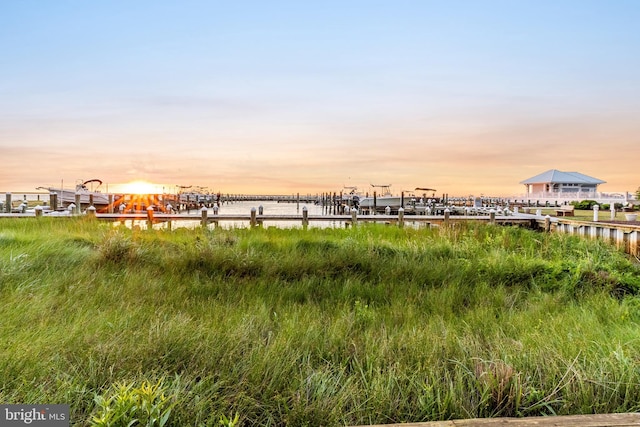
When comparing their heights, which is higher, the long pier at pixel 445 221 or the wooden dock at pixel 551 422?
the long pier at pixel 445 221

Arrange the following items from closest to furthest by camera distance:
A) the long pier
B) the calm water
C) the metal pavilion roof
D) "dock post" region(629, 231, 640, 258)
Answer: "dock post" region(629, 231, 640, 258)
the long pier
the calm water
the metal pavilion roof

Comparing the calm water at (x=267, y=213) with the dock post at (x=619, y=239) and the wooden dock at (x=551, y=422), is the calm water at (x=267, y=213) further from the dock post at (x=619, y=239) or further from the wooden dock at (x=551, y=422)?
the wooden dock at (x=551, y=422)

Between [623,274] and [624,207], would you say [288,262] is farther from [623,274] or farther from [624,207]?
[624,207]

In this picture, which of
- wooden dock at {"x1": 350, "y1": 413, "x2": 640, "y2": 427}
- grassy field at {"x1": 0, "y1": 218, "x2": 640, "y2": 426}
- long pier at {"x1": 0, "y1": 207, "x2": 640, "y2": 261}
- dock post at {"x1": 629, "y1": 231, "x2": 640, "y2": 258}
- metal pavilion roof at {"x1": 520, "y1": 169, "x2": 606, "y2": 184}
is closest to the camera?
wooden dock at {"x1": 350, "y1": 413, "x2": 640, "y2": 427}

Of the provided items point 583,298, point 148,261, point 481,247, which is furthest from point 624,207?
point 148,261

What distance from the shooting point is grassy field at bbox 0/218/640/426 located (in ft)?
8.81

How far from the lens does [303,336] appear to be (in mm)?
3932

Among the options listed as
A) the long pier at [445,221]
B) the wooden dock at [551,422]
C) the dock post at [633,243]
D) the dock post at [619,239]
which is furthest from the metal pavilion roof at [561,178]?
the wooden dock at [551,422]

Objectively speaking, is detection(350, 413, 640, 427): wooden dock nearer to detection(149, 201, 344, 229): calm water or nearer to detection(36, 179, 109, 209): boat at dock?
detection(149, 201, 344, 229): calm water

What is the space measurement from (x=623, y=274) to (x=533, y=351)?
6.41m

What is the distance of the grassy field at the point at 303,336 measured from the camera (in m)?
2.69

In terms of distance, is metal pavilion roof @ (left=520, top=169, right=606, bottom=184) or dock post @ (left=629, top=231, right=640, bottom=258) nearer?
dock post @ (left=629, top=231, right=640, bottom=258)

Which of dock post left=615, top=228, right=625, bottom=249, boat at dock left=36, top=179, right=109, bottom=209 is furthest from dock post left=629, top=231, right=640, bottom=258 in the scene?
boat at dock left=36, top=179, right=109, bottom=209

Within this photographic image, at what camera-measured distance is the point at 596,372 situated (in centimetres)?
311
